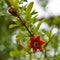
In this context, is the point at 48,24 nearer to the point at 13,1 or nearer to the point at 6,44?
the point at 6,44

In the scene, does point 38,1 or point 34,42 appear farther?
point 38,1

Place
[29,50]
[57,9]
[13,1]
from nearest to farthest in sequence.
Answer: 1. [13,1]
2. [29,50]
3. [57,9]

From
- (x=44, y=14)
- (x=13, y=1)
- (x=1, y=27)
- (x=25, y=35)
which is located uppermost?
(x=13, y=1)

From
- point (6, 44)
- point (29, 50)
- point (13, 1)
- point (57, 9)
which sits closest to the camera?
point (13, 1)

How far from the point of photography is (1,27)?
1.88 metres

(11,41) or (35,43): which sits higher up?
(35,43)

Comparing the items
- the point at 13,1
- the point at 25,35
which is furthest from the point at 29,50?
the point at 13,1

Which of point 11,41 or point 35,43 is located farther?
point 11,41

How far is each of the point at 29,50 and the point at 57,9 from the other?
1.86 feet

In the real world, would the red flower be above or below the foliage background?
above

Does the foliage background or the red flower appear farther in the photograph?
the foliage background

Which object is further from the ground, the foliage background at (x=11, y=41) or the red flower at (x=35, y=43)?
the red flower at (x=35, y=43)

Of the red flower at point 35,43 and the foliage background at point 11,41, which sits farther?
the foliage background at point 11,41

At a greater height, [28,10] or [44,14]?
[28,10]
